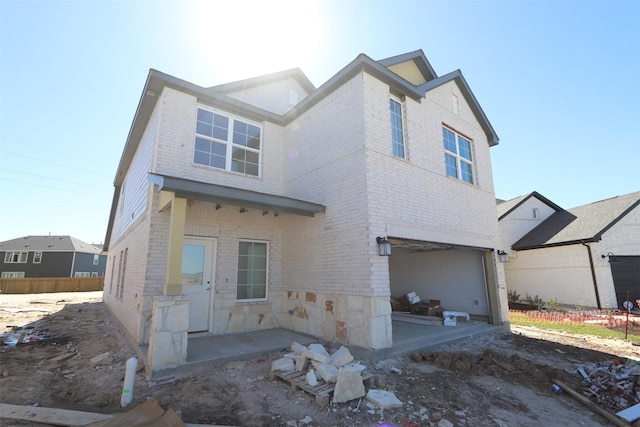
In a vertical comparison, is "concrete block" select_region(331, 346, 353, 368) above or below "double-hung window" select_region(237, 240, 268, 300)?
below

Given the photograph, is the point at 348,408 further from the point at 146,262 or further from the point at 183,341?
the point at 146,262

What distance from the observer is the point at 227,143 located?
8.46 m

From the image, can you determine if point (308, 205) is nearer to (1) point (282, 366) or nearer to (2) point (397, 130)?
(2) point (397, 130)

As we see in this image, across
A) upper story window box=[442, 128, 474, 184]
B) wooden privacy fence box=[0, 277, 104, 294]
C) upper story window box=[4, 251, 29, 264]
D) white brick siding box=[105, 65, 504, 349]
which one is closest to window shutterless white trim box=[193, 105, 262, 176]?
white brick siding box=[105, 65, 504, 349]

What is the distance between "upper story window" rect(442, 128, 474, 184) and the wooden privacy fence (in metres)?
33.1

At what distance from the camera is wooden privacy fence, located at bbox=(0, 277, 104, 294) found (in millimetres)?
25188

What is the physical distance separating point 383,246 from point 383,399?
9.53 ft

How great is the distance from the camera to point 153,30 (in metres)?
7.67

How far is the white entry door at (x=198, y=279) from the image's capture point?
717 centimetres

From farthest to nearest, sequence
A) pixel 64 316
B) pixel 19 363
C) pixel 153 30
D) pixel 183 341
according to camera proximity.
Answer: pixel 64 316 → pixel 153 30 → pixel 19 363 → pixel 183 341

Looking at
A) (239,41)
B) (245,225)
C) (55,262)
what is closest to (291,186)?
(245,225)

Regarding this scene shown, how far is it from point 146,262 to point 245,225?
2.53 metres

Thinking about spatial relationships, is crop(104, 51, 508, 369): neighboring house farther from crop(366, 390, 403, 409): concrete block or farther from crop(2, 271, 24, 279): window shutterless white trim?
crop(2, 271, 24, 279): window shutterless white trim

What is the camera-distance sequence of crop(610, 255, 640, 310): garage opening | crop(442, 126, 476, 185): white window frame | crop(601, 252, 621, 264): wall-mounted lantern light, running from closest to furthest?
crop(442, 126, 476, 185): white window frame
crop(610, 255, 640, 310): garage opening
crop(601, 252, 621, 264): wall-mounted lantern light
